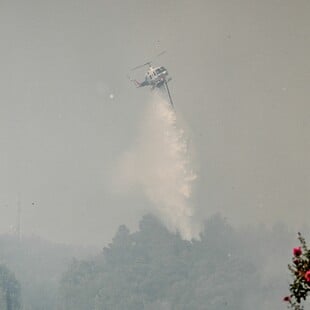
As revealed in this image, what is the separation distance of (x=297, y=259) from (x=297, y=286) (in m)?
1.90

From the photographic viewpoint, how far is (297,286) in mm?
45594

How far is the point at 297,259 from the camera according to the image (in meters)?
45.0
